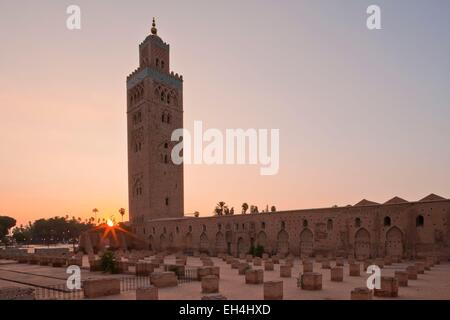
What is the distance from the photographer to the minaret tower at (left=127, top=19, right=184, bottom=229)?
42188 millimetres

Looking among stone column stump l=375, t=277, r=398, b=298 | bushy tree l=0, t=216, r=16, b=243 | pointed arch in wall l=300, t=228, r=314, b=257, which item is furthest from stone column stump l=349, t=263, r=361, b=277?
bushy tree l=0, t=216, r=16, b=243

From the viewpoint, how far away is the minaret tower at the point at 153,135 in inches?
1661

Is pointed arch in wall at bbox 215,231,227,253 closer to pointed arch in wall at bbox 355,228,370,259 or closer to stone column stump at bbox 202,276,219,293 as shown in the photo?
pointed arch in wall at bbox 355,228,370,259

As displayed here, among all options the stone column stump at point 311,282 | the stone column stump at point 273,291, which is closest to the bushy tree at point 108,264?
the stone column stump at point 311,282

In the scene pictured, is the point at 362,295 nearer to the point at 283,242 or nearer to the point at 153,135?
the point at 283,242

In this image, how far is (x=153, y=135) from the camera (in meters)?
42.9

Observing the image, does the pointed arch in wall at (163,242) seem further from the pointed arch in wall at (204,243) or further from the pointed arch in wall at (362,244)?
the pointed arch in wall at (362,244)

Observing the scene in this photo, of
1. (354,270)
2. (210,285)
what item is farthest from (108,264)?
(354,270)

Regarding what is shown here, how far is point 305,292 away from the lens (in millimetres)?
11180

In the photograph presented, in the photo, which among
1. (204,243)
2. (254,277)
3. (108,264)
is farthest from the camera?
(204,243)
